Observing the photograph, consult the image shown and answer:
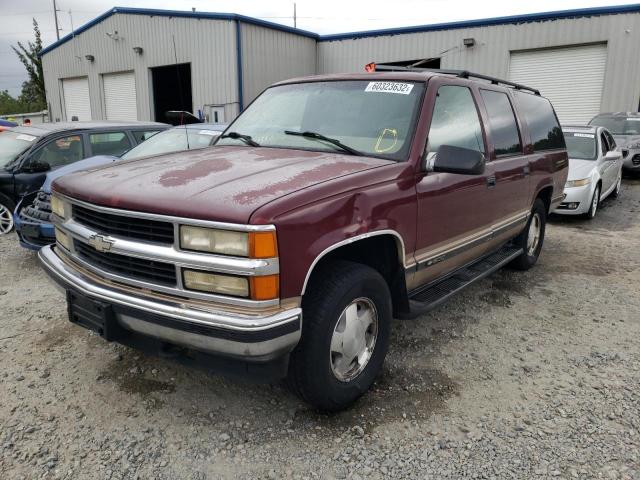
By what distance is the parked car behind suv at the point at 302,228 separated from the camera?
2.28 meters

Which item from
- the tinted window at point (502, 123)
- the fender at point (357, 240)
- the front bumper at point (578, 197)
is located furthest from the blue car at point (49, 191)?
the front bumper at point (578, 197)

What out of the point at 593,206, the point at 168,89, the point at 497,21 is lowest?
the point at 593,206

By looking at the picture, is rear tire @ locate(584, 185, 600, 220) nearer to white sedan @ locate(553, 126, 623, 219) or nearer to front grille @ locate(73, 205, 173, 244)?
white sedan @ locate(553, 126, 623, 219)

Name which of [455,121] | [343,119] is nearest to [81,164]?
[343,119]

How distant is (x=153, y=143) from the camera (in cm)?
667

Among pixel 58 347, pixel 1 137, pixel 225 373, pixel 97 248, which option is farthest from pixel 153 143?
pixel 225 373

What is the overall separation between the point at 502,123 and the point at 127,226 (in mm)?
3279

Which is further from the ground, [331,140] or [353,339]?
[331,140]

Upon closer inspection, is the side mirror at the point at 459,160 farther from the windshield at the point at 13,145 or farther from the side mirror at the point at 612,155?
the side mirror at the point at 612,155

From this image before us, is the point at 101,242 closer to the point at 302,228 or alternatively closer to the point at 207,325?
the point at 207,325

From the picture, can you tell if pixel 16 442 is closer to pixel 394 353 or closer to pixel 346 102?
pixel 394 353

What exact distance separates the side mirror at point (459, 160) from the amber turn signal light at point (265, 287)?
1.33 metres

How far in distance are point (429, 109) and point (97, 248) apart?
7.21 ft

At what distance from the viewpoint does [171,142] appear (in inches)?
263
